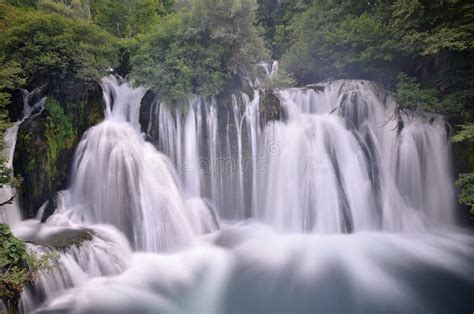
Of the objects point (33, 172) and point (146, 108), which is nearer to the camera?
point (33, 172)

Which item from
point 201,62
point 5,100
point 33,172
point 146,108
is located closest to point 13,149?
point 33,172

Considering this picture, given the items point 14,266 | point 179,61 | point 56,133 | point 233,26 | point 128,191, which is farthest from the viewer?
point 233,26

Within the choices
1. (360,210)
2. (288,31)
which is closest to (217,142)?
(360,210)

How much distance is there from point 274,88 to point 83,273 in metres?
8.00

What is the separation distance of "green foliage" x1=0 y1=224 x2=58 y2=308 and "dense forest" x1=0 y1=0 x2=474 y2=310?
390 centimetres

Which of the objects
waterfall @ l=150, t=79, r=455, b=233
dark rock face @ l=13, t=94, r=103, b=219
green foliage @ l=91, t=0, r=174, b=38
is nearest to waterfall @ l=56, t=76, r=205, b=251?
dark rock face @ l=13, t=94, r=103, b=219

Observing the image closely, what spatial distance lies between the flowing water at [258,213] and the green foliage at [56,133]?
0.52 metres

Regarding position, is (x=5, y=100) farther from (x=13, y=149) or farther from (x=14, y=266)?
(x=14, y=266)

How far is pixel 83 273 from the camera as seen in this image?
711cm

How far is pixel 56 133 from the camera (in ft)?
31.8

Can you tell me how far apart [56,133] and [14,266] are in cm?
511

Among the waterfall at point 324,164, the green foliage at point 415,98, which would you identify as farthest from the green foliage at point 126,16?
the green foliage at point 415,98

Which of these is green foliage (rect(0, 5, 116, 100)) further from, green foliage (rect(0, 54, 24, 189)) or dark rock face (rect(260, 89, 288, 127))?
dark rock face (rect(260, 89, 288, 127))

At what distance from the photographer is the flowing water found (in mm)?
7180
